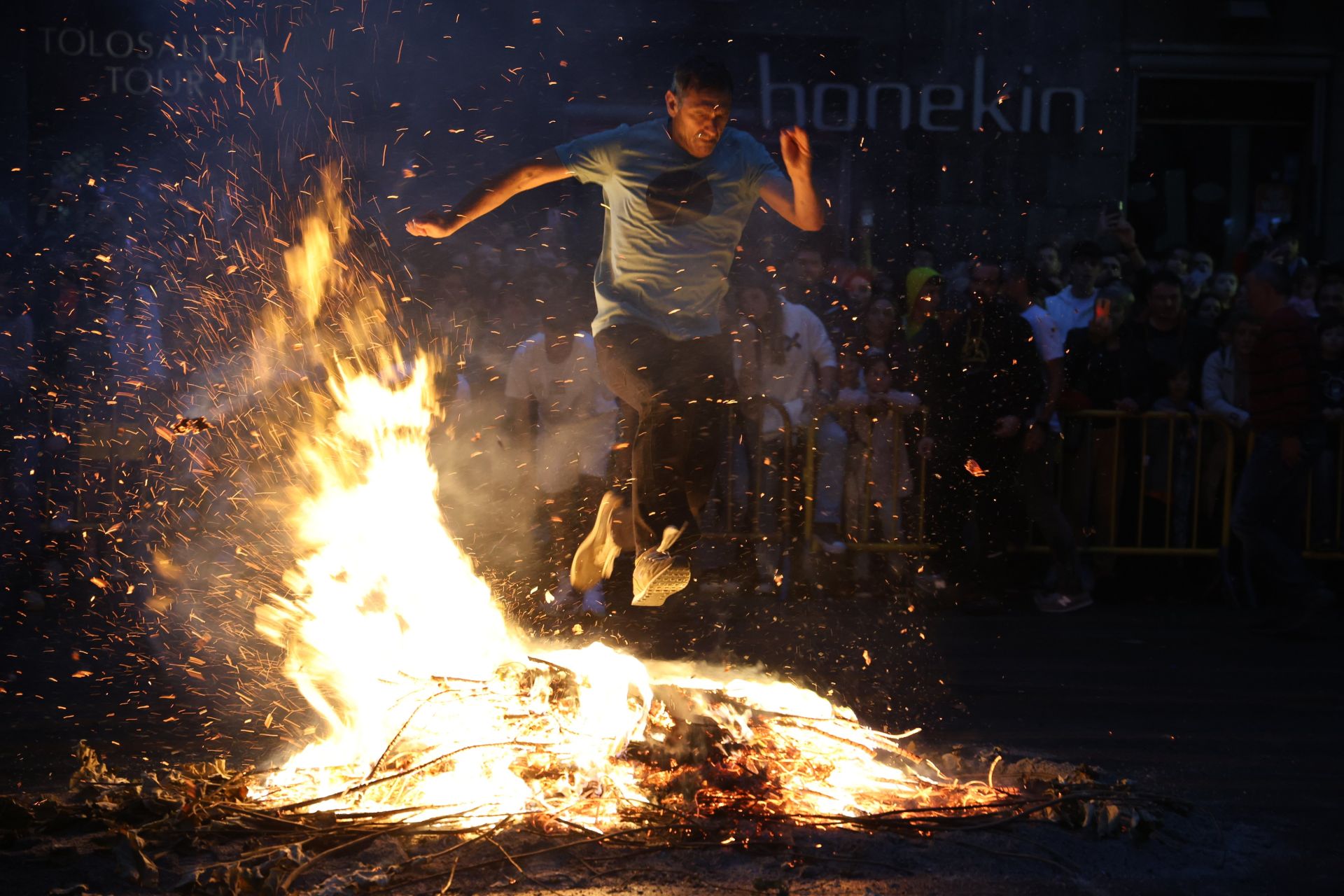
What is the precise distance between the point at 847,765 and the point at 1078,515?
5.13 m

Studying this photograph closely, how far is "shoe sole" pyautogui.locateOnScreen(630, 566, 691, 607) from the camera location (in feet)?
18.8

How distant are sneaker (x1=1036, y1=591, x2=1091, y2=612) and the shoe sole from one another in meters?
4.02

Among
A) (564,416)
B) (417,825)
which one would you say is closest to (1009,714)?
(417,825)

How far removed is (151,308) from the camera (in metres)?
10.2

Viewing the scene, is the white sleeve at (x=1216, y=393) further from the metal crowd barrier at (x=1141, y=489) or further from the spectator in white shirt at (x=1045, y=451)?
the spectator in white shirt at (x=1045, y=451)

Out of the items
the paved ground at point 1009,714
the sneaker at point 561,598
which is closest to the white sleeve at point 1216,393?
the paved ground at point 1009,714

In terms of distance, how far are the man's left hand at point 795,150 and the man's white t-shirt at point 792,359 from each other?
3.97 meters

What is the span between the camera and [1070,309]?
32.8 feet

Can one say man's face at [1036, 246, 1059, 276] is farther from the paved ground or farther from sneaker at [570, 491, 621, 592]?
sneaker at [570, 491, 621, 592]

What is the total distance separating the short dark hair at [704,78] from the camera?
17.6 ft

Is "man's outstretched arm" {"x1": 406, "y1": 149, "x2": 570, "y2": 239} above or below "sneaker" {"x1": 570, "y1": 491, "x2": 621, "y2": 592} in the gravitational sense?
above


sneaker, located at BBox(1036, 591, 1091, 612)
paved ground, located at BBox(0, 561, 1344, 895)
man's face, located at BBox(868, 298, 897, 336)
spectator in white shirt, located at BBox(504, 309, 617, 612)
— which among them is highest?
man's face, located at BBox(868, 298, 897, 336)

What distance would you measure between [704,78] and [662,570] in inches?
73.9

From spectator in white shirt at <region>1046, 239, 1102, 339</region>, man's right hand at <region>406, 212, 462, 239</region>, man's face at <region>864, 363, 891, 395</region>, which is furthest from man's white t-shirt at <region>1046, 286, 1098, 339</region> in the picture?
man's right hand at <region>406, 212, 462, 239</region>
